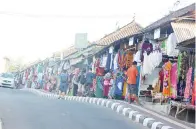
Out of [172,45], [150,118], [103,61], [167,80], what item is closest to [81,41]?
[103,61]

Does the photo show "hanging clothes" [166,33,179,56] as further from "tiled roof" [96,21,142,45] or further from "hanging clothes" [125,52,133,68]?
"tiled roof" [96,21,142,45]

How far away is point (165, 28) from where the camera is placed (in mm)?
12977

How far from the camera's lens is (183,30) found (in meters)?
11.9

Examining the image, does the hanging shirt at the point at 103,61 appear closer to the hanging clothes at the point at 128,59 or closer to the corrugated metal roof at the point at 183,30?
the hanging clothes at the point at 128,59

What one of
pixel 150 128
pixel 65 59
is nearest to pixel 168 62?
pixel 150 128

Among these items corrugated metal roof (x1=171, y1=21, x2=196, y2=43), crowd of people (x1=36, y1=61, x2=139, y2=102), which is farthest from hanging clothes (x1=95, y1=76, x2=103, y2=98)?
corrugated metal roof (x1=171, y1=21, x2=196, y2=43)

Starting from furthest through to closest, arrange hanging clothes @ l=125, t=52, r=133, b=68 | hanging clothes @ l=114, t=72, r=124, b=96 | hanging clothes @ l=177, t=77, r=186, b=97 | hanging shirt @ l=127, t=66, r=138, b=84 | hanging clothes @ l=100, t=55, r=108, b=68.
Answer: hanging clothes @ l=100, t=55, r=108, b=68 → hanging clothes @ l=114, t=72, r=124, b=96 → hanging clothes @ l=125, t=52, r=133, b=68 → hanging shirt @ l=127, t=66, r=138, b=84 → hanging clothes @ l=177, t=77, r=186, b=97

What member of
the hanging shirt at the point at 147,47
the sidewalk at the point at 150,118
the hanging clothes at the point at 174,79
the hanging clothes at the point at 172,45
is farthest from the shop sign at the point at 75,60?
the hanging clothes at the point at 172,45

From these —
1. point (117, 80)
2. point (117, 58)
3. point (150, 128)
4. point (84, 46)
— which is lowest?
point (150, 128)

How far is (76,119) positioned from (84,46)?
15.4m

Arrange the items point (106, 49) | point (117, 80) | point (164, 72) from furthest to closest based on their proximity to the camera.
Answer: point (106, 49)
point (117, 80)
point (164, 72)

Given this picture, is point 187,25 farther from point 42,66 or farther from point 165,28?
point 42,66

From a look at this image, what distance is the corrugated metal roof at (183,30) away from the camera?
1158cm

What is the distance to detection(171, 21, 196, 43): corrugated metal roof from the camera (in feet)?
38.0
